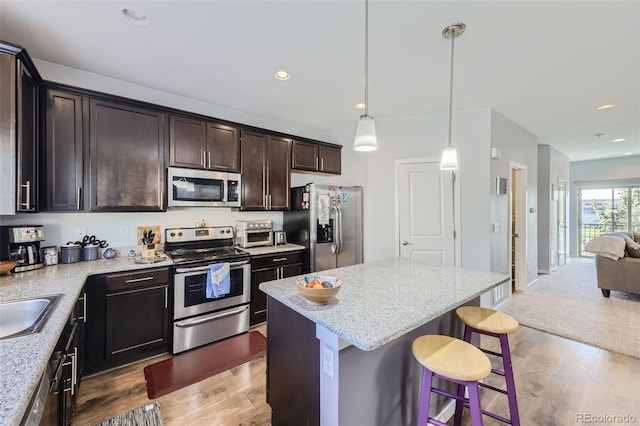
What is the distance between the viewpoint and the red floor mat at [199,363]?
2.20 m

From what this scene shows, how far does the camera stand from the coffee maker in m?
2.12

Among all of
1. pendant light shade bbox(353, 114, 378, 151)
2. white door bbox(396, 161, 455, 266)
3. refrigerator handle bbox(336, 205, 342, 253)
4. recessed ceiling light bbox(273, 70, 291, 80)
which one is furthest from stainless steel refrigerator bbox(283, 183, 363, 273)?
pendant light shade bbox(353, 114, 378, 151)

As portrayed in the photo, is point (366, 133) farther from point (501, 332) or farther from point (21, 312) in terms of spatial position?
point (21, 312)

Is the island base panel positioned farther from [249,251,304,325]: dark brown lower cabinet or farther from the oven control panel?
the oven control panel

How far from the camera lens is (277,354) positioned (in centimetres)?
169

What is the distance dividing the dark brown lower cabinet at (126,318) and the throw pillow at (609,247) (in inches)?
233

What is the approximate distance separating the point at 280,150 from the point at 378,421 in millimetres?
3088

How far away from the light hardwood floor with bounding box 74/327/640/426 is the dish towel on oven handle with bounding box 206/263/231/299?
2.43 ft

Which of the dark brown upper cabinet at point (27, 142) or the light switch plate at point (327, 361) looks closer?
the light switch plate at point (327, 361)

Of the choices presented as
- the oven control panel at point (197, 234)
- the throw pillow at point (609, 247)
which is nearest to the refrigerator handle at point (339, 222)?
the oven control panel at point (197, 234)

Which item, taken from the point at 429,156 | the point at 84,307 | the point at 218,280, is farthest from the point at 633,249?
the point at 84,307

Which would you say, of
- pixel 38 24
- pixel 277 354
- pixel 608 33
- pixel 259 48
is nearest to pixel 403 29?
pixel 259 48

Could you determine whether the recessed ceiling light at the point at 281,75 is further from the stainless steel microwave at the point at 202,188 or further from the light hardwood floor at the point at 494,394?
the light hardwood floor at the point at 494,394

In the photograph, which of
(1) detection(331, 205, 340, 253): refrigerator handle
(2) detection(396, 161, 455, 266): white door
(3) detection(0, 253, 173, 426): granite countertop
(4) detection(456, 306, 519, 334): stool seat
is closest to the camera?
(3) detection(0, 253, 173, 426): granite countertop
